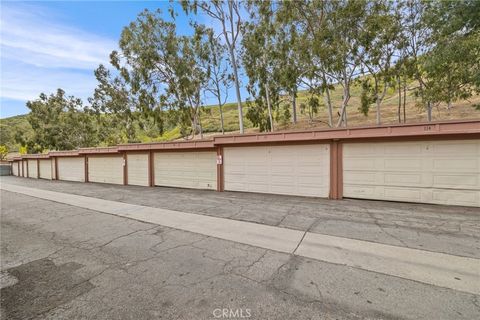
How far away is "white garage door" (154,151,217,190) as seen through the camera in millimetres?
11375

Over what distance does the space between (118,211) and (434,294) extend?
736 cm

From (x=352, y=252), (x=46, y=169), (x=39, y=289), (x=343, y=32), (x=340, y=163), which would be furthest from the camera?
(x=46, y=169)

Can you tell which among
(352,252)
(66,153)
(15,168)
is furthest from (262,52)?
(15,168)

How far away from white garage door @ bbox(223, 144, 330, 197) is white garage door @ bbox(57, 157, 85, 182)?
14.5 metres

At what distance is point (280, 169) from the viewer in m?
9.31

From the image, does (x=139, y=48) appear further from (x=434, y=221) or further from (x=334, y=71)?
(x=434, y=221)

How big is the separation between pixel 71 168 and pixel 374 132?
22460mm

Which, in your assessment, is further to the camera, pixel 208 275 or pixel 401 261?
pixel 401 261

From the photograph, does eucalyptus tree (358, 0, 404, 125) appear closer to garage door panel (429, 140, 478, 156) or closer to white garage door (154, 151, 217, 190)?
garage door panel (429, 140, 478, 156)

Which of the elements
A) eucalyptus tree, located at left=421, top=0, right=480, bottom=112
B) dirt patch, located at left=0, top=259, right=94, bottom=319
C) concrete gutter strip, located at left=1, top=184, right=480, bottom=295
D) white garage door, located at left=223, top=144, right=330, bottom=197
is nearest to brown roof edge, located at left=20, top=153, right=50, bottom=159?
white garage door, located at left=223, top=144, right=330, bottom=197

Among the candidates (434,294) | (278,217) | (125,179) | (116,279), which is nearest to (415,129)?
(278,217)

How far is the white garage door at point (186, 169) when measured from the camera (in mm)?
11375

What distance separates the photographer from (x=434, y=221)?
206 inches

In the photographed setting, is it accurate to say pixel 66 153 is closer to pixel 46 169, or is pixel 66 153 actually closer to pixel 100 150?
Result: pixel 46 169
